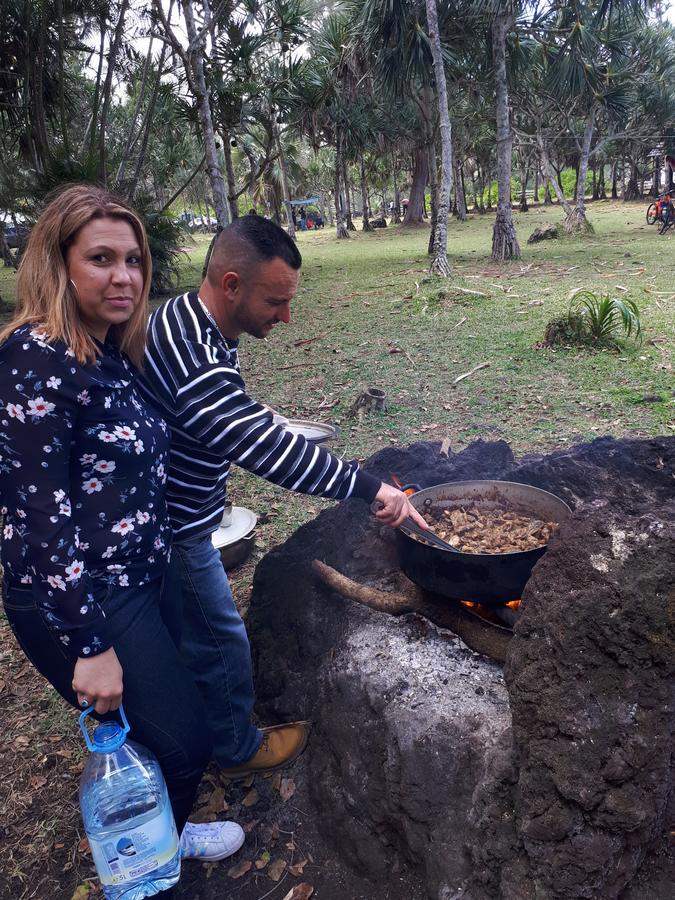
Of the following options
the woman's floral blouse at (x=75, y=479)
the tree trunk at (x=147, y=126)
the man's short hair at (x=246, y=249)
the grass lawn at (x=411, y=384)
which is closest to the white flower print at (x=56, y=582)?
the woman's floral blouse at (x=75, y=479)

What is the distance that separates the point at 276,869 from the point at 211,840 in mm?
258

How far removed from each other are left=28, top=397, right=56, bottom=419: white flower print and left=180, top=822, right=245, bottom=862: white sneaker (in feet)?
5.49

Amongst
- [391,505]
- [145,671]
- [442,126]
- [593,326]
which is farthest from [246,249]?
[442,126]

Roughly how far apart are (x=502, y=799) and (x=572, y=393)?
4905 mm

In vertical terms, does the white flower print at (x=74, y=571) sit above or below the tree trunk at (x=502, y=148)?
below

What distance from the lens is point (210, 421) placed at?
181cm

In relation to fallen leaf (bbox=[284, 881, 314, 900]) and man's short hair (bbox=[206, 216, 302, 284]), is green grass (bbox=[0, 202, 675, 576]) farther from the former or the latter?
man's short hair (bbox=[206, 216, 302, 284])

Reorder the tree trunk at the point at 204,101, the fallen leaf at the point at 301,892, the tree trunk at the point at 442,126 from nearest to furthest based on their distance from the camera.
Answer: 1. the fallen leaf at the point at 301,892
2. the tree trunk at the point at 204,101
3. the tree trunk at the point at 442,126

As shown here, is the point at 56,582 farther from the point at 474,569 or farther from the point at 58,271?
the point at 474,569

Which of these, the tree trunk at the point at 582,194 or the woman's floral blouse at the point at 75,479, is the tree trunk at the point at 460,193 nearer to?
the tree trunk at the point at 582,194

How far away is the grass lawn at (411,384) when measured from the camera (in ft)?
8.59

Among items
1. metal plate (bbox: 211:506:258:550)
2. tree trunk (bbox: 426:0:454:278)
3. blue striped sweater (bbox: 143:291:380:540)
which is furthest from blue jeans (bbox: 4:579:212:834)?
tree trunk (bbox: 426:0:454:278)

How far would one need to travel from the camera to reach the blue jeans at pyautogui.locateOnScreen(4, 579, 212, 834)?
1608 millimetres

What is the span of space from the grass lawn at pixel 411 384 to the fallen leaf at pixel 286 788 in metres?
0.20
